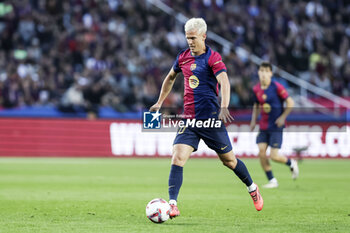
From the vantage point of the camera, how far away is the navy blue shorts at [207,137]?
8.12 m

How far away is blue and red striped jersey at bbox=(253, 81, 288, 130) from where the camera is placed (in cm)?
1340

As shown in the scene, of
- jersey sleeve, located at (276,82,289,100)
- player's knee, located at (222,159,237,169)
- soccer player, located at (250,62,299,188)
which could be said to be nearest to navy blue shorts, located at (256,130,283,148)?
soccer player, located at (250,62,299,188)

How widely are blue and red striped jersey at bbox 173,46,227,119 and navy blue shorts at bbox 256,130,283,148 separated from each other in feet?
17.5

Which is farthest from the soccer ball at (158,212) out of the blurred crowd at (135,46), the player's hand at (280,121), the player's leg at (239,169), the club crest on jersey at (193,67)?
the blurred crowd at (135,46)

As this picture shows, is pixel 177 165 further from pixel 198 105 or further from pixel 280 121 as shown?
pixel 280 121

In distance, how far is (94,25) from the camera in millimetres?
25422

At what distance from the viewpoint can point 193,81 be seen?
8219mm

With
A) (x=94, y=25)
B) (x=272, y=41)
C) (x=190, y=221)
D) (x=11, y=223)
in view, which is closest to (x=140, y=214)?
(x=190, y=221)

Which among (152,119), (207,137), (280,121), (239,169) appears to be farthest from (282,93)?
(207,137)

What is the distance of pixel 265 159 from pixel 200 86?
5.45 metres

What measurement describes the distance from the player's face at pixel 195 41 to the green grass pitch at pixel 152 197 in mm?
2131

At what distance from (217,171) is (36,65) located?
373 inches

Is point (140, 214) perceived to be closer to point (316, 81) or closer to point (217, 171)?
point (217, 171)

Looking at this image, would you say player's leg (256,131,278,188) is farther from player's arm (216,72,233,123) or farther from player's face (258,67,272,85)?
player's arm (216,72,233,123)
